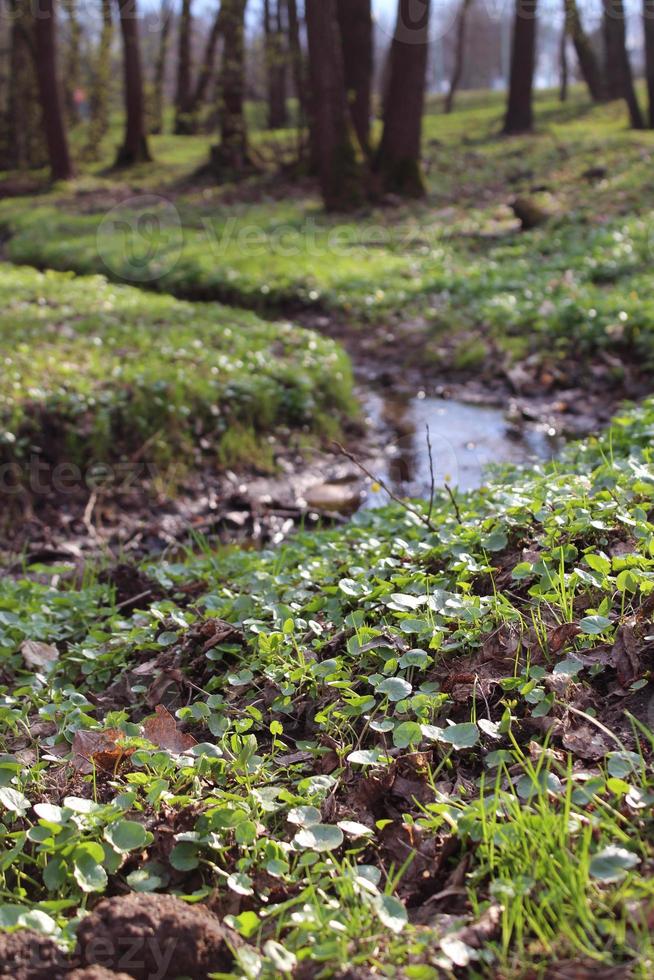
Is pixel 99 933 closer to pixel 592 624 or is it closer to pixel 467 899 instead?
pixel 467 899

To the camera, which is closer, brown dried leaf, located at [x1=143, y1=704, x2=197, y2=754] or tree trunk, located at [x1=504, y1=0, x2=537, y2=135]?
brown dried leaf, located at [x1=143, y1=704, x2=197, y2=754]

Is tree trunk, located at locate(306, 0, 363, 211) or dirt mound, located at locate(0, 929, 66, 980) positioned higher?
tree trunk, located at locate(306, 0, 363, 211)

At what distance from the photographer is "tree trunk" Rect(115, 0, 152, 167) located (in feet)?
71.5

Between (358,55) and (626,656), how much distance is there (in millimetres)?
17315

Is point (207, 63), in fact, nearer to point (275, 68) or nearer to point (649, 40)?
point (275, 68)

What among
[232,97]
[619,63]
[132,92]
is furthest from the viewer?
[619,63]

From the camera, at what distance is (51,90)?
20.8 metres

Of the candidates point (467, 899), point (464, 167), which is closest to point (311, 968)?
point (467, 899)

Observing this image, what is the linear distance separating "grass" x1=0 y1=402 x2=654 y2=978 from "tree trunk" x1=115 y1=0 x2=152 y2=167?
72.4 feet

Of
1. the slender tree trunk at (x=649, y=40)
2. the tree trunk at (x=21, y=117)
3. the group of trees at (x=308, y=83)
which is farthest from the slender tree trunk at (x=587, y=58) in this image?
the tree trunk at (x=21, y=117)

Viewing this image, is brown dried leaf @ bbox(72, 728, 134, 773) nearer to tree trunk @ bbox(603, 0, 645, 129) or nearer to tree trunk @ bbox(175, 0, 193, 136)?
tree trunk @ bbox(603, 0, 645, 129)

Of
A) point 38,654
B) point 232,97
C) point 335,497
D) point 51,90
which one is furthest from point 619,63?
point 38,654

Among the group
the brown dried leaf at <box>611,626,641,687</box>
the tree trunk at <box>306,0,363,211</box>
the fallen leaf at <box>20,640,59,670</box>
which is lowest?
the fallen leaf at <box>20,640,59,670</box>

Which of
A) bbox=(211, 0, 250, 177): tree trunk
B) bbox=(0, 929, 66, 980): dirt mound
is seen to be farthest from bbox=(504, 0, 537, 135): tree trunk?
bbox=(0, 929, 66, 980): dirt mound
